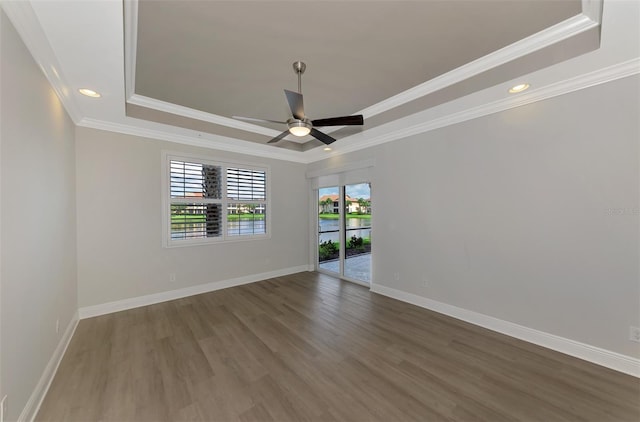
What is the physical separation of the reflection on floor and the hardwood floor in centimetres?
149

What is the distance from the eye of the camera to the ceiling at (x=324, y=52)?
1560 mm

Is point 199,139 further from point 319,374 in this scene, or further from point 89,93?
point 319,374

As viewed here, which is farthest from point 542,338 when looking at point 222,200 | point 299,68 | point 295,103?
point 222,200

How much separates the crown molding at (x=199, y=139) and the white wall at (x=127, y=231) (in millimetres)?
82

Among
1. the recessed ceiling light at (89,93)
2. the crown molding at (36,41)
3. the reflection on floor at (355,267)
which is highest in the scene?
the recessed ceiling light at (89,93)

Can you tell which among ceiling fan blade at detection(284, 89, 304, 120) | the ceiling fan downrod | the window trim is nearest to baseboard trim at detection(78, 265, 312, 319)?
the window trim

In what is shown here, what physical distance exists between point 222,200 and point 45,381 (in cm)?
296

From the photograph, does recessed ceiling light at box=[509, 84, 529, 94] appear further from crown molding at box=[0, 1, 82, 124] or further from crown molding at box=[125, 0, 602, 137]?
crown molding at box=[0, 1, 82, 124]

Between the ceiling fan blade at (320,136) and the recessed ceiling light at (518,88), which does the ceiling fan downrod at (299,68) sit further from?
the recessed ceiling light at (518,88)

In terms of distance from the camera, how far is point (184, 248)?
12.8 feet

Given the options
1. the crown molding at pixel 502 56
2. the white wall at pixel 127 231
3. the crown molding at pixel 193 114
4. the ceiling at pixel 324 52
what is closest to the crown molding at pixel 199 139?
the white wall at pixel 127 231

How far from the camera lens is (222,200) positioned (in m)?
4.35

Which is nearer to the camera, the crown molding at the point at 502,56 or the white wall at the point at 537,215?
the crown molding at the point at 502,56

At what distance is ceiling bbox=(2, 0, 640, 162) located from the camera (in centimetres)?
156
